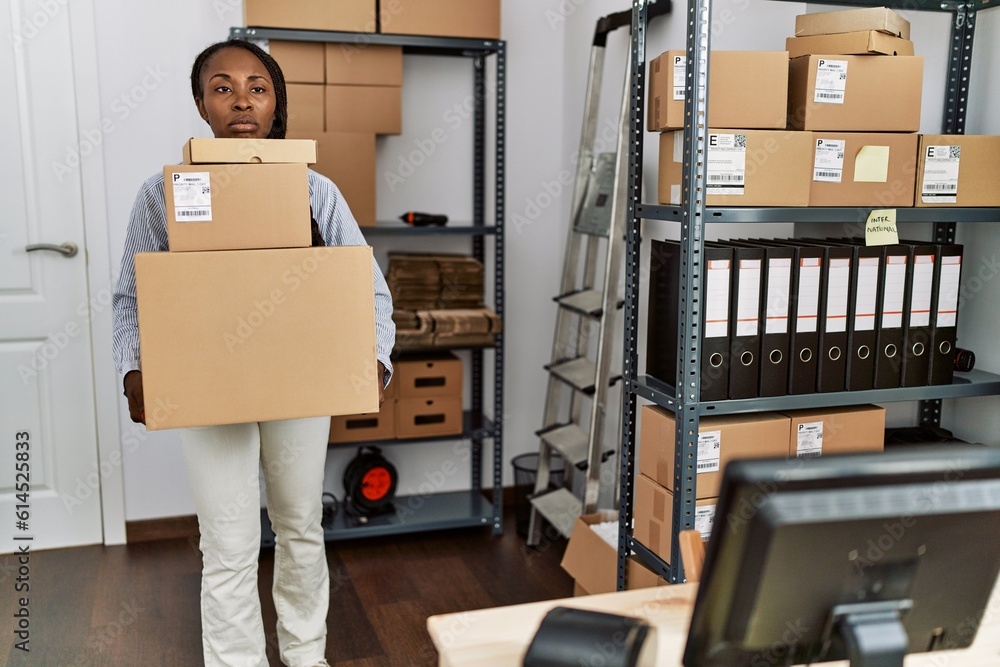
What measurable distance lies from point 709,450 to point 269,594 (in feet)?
5.32

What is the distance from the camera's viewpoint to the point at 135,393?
1.88 metres

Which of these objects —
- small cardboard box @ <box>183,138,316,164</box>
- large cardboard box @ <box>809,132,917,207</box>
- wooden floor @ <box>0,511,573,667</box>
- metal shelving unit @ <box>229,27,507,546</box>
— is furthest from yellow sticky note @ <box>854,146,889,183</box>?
wooden floor @ <box>0,511,573,667</box>

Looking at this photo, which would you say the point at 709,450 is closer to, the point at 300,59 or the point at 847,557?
the point at 847,557

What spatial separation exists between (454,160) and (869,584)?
289 cm

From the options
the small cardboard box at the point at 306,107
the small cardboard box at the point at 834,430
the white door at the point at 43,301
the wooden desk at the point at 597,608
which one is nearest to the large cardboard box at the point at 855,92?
the small cardboard box at the point at 834,430

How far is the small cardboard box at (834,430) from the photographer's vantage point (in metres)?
2.16

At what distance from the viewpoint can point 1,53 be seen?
3.06 m

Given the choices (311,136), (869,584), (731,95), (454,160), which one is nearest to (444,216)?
(454,160)

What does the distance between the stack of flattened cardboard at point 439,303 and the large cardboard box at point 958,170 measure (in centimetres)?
162

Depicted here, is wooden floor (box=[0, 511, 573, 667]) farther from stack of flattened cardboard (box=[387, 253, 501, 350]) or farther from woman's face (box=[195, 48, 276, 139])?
woman's face (box=[195, 48, 276, 139])

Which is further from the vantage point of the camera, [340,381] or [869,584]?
[340,381]

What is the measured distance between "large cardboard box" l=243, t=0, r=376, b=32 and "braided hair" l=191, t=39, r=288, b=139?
902 millimetres

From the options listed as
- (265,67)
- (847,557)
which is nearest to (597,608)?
(847,557)

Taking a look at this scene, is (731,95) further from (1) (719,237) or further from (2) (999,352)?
(2) (999,352)
